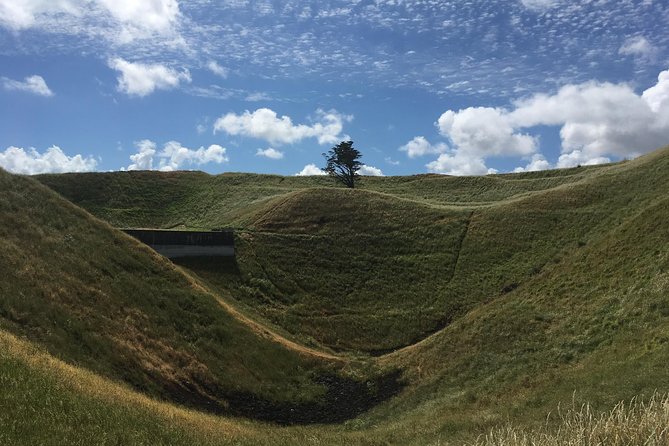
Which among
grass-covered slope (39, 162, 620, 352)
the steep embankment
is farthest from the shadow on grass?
grass-covered slope (39, 162, 620, 352)

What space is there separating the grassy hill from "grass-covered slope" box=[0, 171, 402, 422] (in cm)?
12

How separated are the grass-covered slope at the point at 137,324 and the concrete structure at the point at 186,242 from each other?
7800 mm

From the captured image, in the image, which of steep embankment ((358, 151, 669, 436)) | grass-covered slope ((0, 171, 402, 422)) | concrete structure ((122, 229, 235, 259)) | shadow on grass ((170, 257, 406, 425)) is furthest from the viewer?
concrete structure ((122, 229, 235, 259))

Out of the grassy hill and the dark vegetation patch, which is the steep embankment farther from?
the dark vegetation patch

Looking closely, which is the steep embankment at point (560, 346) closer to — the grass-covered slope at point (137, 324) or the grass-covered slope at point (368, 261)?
the grass-covered slope at point (137, 324)

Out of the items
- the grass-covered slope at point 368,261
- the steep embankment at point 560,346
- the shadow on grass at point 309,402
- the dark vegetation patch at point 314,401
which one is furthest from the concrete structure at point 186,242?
the steep embankment at point 560,346

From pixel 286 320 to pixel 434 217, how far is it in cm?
2204

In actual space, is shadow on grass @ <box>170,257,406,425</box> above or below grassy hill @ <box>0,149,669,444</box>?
below

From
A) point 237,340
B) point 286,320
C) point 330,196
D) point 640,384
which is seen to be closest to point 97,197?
point 330,196

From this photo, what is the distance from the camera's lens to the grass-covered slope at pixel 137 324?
20.2 meters

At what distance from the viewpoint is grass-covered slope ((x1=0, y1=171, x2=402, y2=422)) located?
20.2 metres

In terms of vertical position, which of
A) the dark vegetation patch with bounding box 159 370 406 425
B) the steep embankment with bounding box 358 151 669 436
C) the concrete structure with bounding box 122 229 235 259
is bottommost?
the dark vegetation patch with bounding box 159 370 406 425

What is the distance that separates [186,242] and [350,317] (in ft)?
48.4

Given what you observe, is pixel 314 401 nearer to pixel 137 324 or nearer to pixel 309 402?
pixel 309 402
